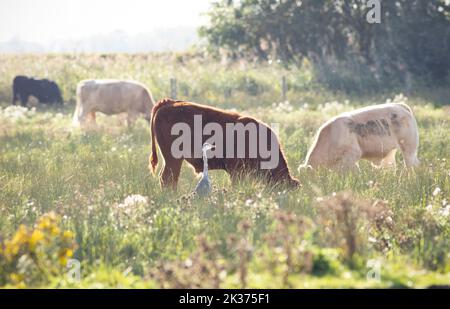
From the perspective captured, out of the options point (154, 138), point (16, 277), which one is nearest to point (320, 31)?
point (154, 138)

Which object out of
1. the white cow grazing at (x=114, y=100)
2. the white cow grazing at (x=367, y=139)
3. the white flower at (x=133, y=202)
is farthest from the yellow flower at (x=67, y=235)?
the white cow grazing at (x=114, y=100)

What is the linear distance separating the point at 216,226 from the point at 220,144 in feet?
8.75

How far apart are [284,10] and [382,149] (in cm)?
2160

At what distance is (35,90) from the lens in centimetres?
2461

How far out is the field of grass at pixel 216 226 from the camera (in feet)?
17.3

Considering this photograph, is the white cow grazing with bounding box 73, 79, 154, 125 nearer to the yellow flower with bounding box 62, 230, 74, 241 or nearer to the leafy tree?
the leafy tree

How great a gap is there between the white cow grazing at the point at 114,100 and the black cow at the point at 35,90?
→ 595 centimetres

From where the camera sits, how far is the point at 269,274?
17.1 ft

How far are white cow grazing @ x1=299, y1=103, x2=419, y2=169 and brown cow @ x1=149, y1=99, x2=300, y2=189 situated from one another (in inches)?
39.8

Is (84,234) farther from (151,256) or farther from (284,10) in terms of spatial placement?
(284,10)

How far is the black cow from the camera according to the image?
24.7 m

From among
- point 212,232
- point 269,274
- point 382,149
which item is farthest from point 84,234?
point 382,149

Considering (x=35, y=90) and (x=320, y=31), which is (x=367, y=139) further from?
(x=320, y=31)

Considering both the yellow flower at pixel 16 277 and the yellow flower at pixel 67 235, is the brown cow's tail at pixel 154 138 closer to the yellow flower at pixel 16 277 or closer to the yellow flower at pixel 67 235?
the yellow flower at pixel 67 235
